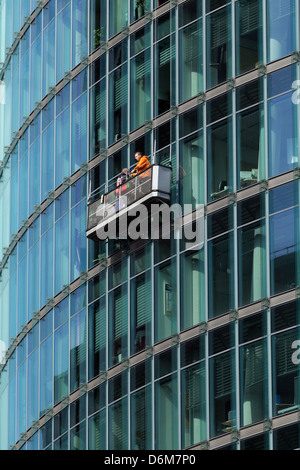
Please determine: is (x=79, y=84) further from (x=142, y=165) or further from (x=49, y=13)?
(x=142, y=165)

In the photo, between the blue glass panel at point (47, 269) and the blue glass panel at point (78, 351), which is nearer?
the blue glass panel at point (78, 351)

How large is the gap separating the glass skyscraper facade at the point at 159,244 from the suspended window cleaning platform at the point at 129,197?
65 centimetres

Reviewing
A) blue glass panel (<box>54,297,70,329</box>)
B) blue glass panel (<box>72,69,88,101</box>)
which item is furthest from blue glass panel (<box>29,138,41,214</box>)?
blue glass panel (<box>54,297,70,329</box>)

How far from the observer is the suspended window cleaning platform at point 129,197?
230ft

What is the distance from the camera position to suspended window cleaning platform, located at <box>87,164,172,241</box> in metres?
70.2

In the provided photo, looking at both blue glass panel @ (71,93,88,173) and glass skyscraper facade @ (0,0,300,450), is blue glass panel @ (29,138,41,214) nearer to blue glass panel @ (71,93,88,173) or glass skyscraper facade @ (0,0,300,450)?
glass skyscraper facade @ (0,0,300,450)

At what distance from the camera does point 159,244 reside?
7131cm

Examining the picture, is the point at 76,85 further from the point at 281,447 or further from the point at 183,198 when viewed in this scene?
the point at 281,447

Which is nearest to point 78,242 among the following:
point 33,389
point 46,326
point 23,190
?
point 46,326

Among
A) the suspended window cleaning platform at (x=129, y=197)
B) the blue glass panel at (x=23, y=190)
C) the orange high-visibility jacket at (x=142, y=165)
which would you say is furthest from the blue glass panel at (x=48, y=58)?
the orange high-visibility jacket at (x=142, y=165)

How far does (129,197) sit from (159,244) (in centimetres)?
201

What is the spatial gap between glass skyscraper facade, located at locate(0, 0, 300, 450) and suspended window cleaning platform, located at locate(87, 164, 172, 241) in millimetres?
651

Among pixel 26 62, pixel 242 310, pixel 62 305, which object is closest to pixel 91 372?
pixel 62 305

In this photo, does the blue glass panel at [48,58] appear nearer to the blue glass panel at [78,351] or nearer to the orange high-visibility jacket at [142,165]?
the blue glass panel at [78,351]
